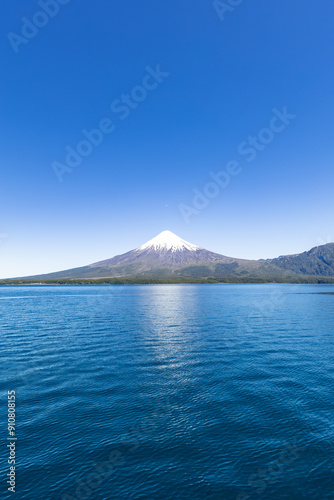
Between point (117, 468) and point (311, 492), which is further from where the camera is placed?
point (117, 468)

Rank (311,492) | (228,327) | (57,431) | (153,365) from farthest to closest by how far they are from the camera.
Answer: (228,327) < (153,365) < (57,431) < (311,492)

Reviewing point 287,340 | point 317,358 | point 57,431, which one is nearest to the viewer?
point 57,431

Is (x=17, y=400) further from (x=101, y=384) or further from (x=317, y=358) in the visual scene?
(x=317, y=358)

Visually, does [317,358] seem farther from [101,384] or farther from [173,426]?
[101,384]

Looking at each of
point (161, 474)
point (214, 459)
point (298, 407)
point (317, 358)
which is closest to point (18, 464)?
point (161, 474)

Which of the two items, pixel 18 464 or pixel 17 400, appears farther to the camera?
pixel 17 400

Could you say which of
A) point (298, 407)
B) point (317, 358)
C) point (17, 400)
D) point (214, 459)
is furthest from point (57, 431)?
point (317, 358)

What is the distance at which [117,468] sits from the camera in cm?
1596

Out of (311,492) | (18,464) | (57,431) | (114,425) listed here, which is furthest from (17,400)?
(311,492)

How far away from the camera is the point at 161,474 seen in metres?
15.5

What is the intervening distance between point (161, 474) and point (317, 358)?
1299 inches

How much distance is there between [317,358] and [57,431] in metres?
37.5

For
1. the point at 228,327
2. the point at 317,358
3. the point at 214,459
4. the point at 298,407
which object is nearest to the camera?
the point at 214,459

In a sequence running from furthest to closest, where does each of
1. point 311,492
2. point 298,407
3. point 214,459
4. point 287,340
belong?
point 287,340 → point 298,407 → point 214,459 → point 311,492
